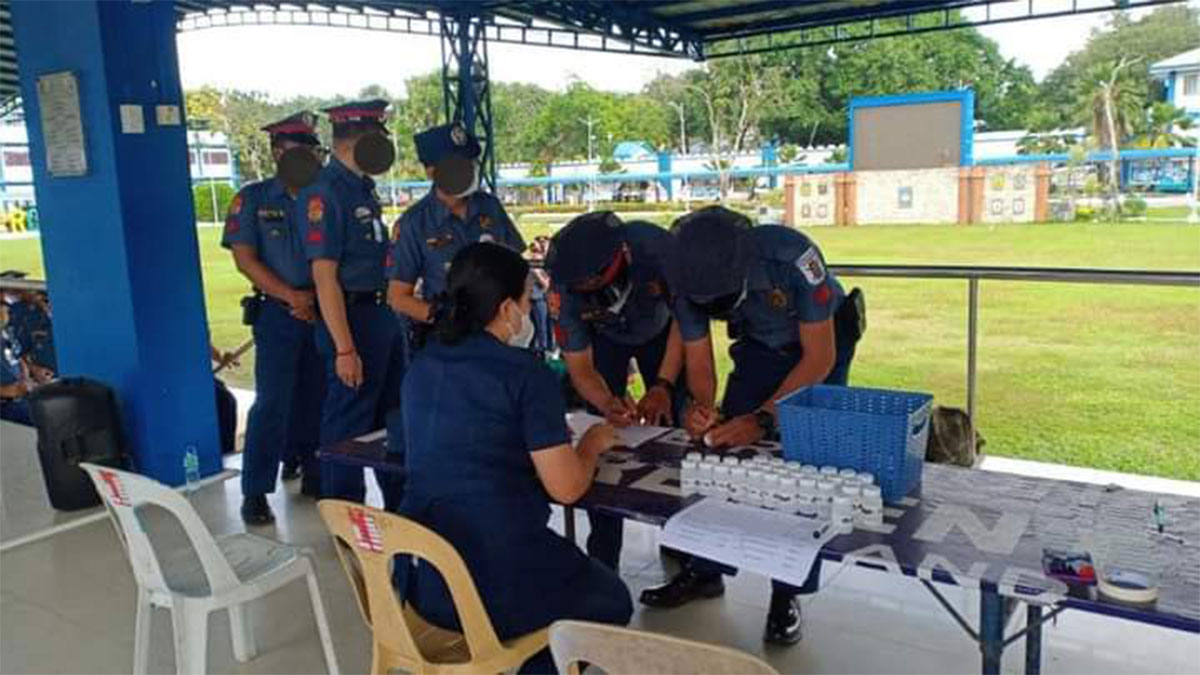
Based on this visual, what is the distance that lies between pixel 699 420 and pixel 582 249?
48 cm

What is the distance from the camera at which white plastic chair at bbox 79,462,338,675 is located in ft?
5.92

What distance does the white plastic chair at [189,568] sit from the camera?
181cm

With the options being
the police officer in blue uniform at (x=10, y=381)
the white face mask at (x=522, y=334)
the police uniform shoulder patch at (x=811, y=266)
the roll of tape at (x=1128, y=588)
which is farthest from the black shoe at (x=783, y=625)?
the police officer in blue uniform at (x=10, y=381)

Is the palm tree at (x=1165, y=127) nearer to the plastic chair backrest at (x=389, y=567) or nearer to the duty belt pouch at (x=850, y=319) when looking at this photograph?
the duty belt pouch at (x=850, y=319)

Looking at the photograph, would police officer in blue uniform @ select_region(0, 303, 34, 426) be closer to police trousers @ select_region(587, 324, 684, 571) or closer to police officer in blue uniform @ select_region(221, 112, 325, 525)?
police officer in blue uniform @ select_region(221, 112, 325, 525)

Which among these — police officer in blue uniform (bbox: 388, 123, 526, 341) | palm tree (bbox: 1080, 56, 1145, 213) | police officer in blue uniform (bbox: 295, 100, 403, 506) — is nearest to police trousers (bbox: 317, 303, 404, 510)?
police officer in blue uniform (bbox: 295, 100, 403, 506)

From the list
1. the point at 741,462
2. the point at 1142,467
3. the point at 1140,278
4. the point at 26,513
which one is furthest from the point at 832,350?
the point at 1142,467

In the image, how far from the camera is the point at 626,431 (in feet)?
7.25

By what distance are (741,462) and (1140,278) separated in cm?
182

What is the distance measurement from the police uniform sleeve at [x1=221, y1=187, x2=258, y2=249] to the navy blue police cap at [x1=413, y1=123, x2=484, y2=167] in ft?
2.93

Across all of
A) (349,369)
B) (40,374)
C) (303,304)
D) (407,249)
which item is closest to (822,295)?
(407,249)

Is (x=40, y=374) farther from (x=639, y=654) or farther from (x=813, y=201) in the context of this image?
(x=813, y=201)

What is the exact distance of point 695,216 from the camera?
2.12 meters

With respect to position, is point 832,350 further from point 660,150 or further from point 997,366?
point 660,150
